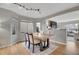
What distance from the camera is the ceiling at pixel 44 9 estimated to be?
6.08ft

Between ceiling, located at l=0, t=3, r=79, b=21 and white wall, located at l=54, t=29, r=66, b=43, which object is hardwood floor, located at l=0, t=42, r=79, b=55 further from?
ceiling, located at l=0, t=3, r=79, b=21


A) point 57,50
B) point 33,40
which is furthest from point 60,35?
point 33,40

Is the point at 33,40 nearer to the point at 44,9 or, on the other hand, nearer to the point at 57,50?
the point at 57,50

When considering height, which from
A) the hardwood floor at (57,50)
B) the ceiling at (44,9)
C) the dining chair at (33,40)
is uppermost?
the ceiling at (44,9)

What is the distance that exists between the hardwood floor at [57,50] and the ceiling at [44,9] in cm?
69

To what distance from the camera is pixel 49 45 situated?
1.99 meters

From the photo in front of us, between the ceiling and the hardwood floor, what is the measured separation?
0.69 metres

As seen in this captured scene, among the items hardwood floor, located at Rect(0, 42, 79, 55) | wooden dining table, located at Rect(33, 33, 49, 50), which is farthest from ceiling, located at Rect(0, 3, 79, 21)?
hardwood floor, located at Rect(0, 42, 79, 55)

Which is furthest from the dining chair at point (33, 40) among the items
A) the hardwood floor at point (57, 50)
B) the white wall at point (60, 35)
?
the white wall at point (60, 35)

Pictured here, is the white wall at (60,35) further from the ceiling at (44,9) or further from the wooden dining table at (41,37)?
the ceiling at (44,9)
